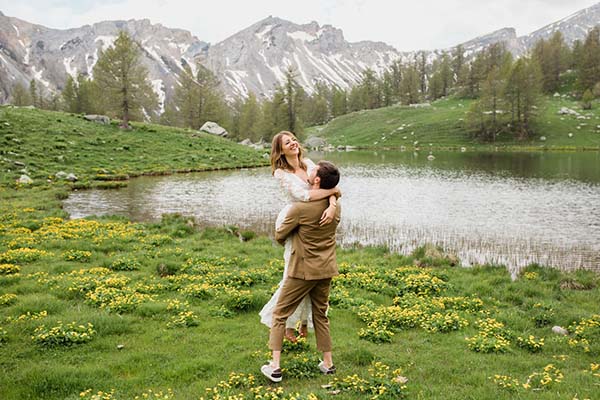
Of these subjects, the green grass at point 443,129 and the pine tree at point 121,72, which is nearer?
the pine tree at point 121,72

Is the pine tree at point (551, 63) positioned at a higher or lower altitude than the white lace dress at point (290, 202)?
higher

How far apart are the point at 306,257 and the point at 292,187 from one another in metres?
1.32

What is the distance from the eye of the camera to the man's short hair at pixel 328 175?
7441 mm

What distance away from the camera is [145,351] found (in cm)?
877

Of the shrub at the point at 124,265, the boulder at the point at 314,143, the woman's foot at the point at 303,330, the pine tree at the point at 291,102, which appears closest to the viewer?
the woman's foot at the point at 303,330

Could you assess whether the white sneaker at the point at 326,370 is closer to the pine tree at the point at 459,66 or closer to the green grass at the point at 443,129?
the green grass at the point at 443,129

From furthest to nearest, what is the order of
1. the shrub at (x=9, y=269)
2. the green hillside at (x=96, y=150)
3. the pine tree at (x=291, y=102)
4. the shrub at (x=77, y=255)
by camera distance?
the pine tree at (x=291, y=102), the green hillside at (x=96, y=150), the shrub at (x=77, y=255), the shrub at (x=9, y=269)

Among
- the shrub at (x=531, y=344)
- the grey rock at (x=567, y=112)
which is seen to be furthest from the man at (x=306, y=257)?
the grey rock at (x=567, y=112)

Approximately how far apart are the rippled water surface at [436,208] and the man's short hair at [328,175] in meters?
12.7

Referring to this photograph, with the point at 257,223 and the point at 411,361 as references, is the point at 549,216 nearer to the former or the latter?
the point at 257,223

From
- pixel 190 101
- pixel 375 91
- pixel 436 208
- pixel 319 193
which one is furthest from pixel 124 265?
pixel 375 91

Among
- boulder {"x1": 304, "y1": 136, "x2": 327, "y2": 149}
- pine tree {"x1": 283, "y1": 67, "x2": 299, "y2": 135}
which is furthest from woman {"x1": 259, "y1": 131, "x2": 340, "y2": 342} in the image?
boulder {"x1": 304, "y1": 136, "x2": 327, "y2": 149}

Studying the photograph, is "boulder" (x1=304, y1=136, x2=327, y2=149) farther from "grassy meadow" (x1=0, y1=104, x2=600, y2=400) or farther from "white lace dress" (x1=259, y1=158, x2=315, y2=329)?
"white lace dress" (x1=259, y1=158, x2=315, y2=329)

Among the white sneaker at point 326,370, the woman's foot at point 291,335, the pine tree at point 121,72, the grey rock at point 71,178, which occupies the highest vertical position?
the pine tree at point 121,72
